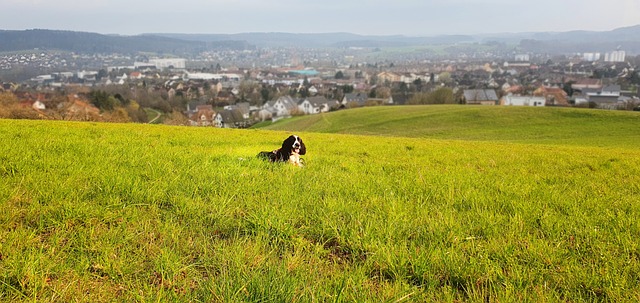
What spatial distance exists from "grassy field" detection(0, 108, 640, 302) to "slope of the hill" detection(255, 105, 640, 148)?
36.5 meters

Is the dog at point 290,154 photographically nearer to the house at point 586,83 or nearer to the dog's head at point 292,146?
the dog's head at point 292,146

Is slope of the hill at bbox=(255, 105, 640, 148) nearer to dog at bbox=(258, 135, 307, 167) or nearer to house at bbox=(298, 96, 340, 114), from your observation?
dog at bbox=(258, 135, 307, 167)

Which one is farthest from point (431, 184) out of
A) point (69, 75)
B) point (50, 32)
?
point (50, 32)

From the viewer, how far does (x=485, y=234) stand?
3.69m

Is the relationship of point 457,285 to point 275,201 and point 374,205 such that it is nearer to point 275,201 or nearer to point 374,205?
point 374,205

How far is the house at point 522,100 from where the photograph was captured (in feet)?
340

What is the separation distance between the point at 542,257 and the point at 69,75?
22609 centimetres

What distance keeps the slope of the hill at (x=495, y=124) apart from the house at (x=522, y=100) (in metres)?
50.4

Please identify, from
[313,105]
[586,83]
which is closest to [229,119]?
[313,105]

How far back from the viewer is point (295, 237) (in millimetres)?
3518

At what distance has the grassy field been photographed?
2.55 meters

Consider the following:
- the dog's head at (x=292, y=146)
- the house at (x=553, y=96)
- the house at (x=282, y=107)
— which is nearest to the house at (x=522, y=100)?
the house at (x=553, y=96)

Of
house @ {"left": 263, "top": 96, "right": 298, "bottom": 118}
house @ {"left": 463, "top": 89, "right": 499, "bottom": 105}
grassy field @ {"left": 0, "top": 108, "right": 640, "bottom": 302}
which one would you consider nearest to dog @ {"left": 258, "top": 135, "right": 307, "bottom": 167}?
grassy field @ {"left": 0, "top": 108, "right": 640, "bottom": 302}

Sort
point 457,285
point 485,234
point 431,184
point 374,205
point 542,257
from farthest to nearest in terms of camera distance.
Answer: point 431,184
point 374,205
point 485,234
point 542,257
point 457,285
